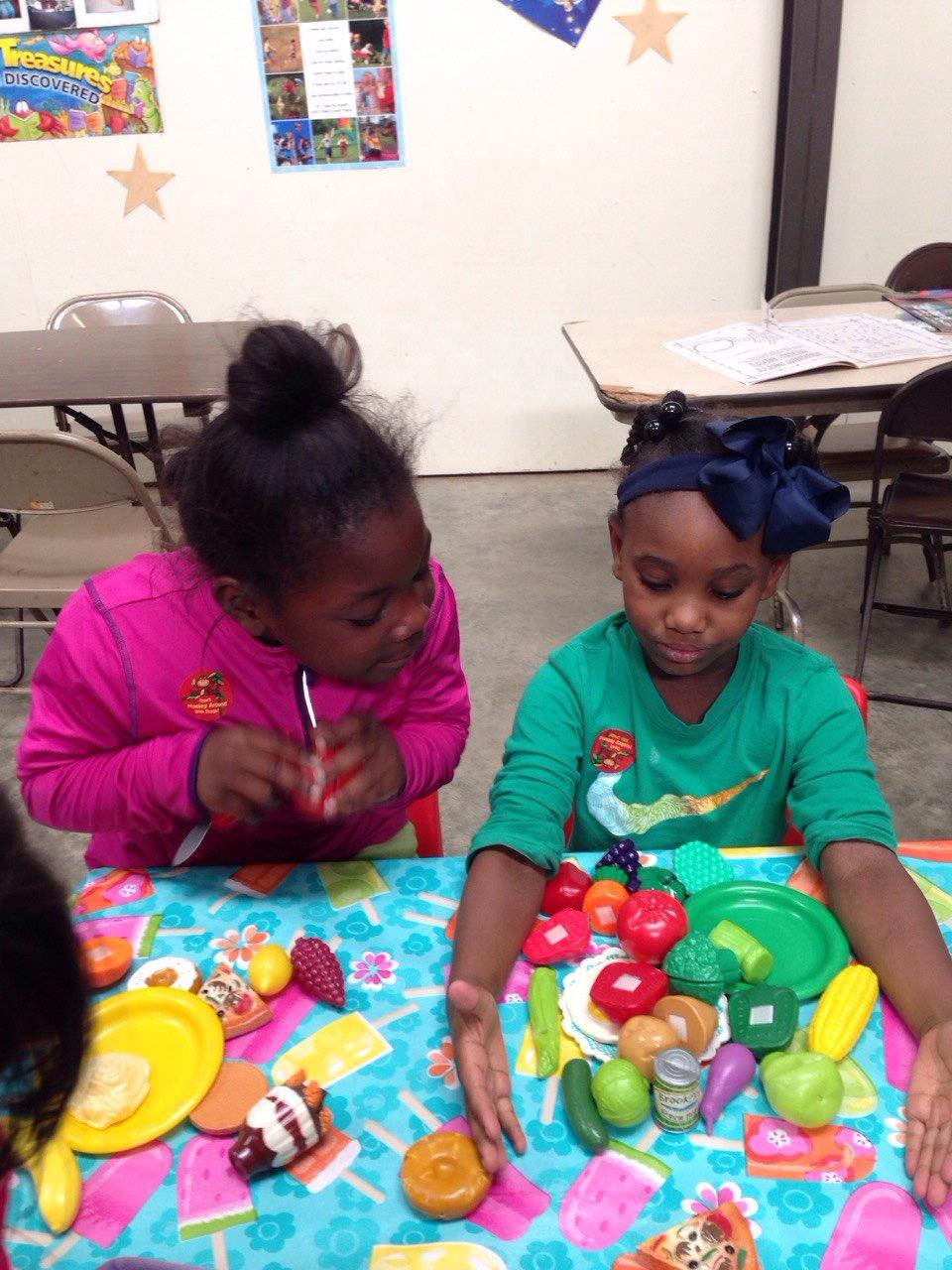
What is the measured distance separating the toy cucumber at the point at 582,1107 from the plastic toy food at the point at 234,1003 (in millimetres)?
261

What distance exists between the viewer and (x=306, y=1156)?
73cm

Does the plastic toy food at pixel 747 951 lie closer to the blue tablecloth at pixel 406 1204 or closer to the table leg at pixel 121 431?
the blue tablecloth at pixel 406 1204

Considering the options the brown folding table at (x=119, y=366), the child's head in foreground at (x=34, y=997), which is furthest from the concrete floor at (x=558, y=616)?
the child's head in foreground at (x=34, y=997)

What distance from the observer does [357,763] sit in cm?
95

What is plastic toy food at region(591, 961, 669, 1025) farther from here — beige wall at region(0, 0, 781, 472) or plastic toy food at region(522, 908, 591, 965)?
beige wall at region(0, 0, 781, 472)

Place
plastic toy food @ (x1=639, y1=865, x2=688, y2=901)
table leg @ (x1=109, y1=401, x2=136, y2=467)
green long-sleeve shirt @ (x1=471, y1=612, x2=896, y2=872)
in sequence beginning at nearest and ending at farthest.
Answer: plastic toy food @ (x1=639, y1=865, x2=688, y2=901), green long-sleeve shirt @ (x1=471, y1=612, x2=896, y2=872), table leg @ (x1=109, y1=401, x2=136, y2=467)

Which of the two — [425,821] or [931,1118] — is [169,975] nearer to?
[425,821]

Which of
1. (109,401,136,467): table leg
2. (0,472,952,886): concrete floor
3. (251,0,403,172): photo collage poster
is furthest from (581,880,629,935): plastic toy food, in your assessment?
(251,0,403,172): photo collage poster

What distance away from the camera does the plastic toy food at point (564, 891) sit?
977 mm

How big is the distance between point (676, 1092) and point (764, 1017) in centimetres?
12

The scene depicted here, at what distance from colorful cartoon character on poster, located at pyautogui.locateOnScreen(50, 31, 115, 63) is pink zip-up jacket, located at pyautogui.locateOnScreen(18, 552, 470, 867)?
12.2 feet

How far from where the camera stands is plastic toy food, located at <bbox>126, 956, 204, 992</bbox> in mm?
870

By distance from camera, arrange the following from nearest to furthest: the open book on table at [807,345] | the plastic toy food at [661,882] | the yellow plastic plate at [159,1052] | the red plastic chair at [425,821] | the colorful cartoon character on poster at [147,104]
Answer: the yellow plastic plate at [159,1052], the plastic toy food at [661,882], the red plastic chair at [425,821], the open book on table at [807,345], the colorful cartoon character on poster at [147,104]

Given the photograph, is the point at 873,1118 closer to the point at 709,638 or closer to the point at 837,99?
the point at 709,638
